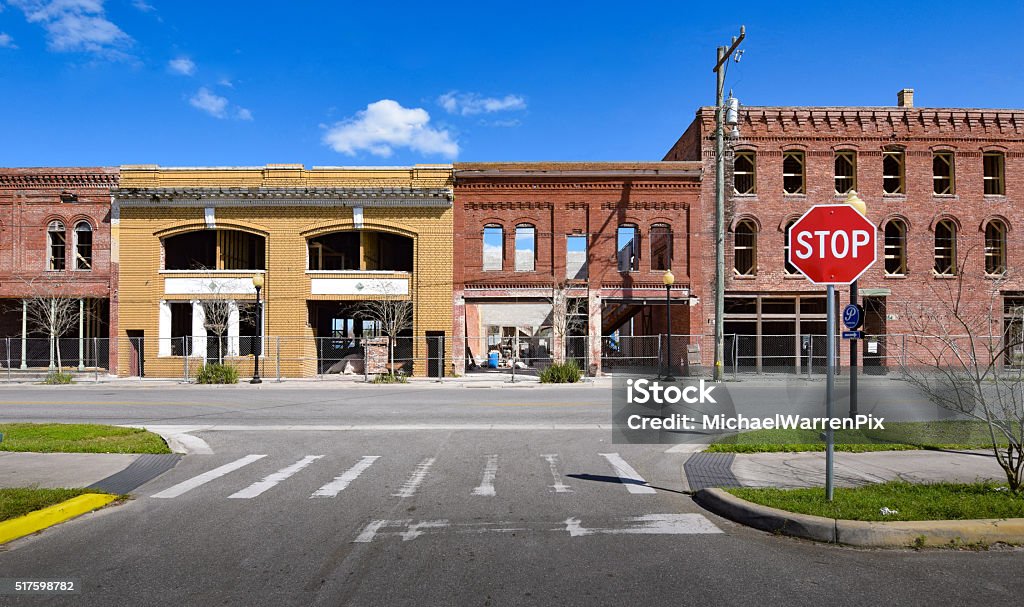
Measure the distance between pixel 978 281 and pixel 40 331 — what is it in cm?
4131

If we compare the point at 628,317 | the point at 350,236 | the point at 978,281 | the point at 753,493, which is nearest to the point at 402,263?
the point at 350,236

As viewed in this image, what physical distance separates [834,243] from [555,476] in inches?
172

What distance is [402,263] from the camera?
34344 millimetres

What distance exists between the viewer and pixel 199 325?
29.9 meters

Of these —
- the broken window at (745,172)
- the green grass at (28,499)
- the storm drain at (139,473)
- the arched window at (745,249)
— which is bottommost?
the storm drain at (139,473)

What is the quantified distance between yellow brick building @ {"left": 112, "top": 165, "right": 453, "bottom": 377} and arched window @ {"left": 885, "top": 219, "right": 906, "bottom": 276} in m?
20.0

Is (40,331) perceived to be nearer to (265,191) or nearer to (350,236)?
(265,191)

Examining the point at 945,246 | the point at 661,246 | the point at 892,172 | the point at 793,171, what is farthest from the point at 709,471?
the point at 945,246

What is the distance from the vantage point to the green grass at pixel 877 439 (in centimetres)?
989

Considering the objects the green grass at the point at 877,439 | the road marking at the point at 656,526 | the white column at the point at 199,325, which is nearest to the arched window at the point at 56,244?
the white column at the point at 199,325

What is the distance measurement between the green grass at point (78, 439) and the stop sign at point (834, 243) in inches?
372

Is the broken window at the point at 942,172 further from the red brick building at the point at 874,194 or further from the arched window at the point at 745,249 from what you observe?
the arched window at the point at 745,249

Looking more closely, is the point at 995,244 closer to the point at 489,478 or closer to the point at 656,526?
the point at 489,478

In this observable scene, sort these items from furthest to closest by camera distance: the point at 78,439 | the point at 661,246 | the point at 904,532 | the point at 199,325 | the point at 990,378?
the point at 661,246 → the point at 199,325 → the point at 78,439 → the point at 990,378 → the point at 904,532
